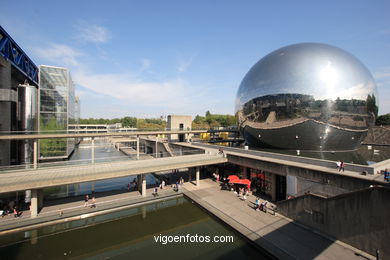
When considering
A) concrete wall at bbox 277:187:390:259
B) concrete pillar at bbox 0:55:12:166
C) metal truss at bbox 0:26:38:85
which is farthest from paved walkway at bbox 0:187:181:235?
metal truss at bbox 0:26:38:85

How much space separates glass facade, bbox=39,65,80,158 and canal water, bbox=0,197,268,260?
89.9 ft

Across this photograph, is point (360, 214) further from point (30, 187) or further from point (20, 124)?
point (20, 124)

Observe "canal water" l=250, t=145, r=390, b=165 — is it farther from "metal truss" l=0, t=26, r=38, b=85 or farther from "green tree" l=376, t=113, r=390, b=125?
"green tree" l=376, t=113, r=390, b=125

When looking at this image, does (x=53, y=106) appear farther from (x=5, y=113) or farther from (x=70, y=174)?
(x=70, y=174)

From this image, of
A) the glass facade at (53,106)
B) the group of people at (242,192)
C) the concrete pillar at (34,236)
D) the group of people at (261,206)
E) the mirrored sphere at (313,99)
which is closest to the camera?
the concrete pillar at (34,236)

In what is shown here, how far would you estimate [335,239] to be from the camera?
33.9 ft

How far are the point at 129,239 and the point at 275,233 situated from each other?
931 centimetres

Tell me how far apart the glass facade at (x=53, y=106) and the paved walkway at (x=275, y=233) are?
34.0m

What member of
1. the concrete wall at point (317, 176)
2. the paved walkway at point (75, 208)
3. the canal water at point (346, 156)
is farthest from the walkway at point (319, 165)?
the paved walkway at point (75, 208)

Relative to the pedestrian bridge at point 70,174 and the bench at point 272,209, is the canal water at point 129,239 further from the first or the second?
the bench at point 272,209

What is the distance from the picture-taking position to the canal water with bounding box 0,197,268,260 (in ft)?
33.1

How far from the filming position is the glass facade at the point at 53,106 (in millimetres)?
34875

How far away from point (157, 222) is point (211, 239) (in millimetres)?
4630

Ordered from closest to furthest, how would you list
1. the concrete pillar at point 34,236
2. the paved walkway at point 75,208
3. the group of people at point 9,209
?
the concrete pillar at point 34,236 → the paved walkway at point 75,208 → the group of people at point 9,209
